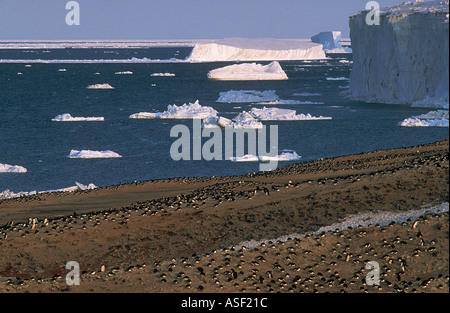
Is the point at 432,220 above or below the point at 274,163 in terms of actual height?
above

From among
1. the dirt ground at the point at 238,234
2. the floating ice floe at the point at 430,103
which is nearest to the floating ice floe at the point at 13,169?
the dirt ground at the point at 238,234

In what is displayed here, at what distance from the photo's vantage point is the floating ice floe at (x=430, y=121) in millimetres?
46250

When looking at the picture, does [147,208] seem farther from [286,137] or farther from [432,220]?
[286,137]

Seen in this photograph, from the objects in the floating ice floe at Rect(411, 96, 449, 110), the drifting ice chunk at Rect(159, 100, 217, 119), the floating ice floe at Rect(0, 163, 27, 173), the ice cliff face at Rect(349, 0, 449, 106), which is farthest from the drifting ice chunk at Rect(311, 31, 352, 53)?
the floating ice floe at Rect(0, 163, 27, 173)

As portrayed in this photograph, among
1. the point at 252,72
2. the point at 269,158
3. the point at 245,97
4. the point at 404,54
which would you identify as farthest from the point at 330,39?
the point at 269,158

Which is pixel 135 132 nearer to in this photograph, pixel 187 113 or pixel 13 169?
pixel 187 113

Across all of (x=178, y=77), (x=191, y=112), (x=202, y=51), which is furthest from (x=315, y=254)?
(x=202, y=51)

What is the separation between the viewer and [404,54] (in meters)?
54.7

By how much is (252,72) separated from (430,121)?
46276mm
